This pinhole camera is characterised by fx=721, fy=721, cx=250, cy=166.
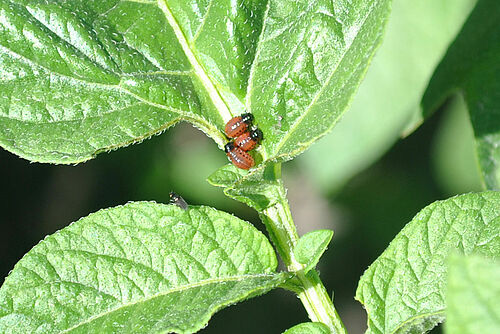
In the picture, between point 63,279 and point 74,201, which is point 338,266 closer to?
point 74,201

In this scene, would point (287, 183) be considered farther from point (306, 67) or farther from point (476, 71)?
point (306, 67)

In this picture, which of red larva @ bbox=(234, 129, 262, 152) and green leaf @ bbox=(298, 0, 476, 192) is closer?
red larva @ bbox=(234, 129, 262, 152)

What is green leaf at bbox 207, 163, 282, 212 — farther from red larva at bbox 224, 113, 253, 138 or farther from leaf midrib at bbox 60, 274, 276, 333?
leaf midrib at bbox 60, 274, 276, 333

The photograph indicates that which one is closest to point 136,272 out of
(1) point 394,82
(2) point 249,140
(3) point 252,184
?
(3) point 252,184

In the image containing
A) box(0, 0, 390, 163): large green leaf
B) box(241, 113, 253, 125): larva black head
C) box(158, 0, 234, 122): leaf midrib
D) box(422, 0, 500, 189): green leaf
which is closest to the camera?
box(0, 0, 390, 163): large green leaf

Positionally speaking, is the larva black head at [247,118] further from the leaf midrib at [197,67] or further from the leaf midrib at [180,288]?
the leaf midrib at [180,288]

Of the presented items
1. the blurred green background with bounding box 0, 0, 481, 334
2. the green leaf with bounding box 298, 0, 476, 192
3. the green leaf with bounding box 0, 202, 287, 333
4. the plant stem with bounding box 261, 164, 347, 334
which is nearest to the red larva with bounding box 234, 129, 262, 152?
the plant stem with bounding box 261, 164, 347, 334

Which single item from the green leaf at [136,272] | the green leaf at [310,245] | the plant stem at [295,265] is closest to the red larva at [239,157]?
the plant stem at [295,265]
